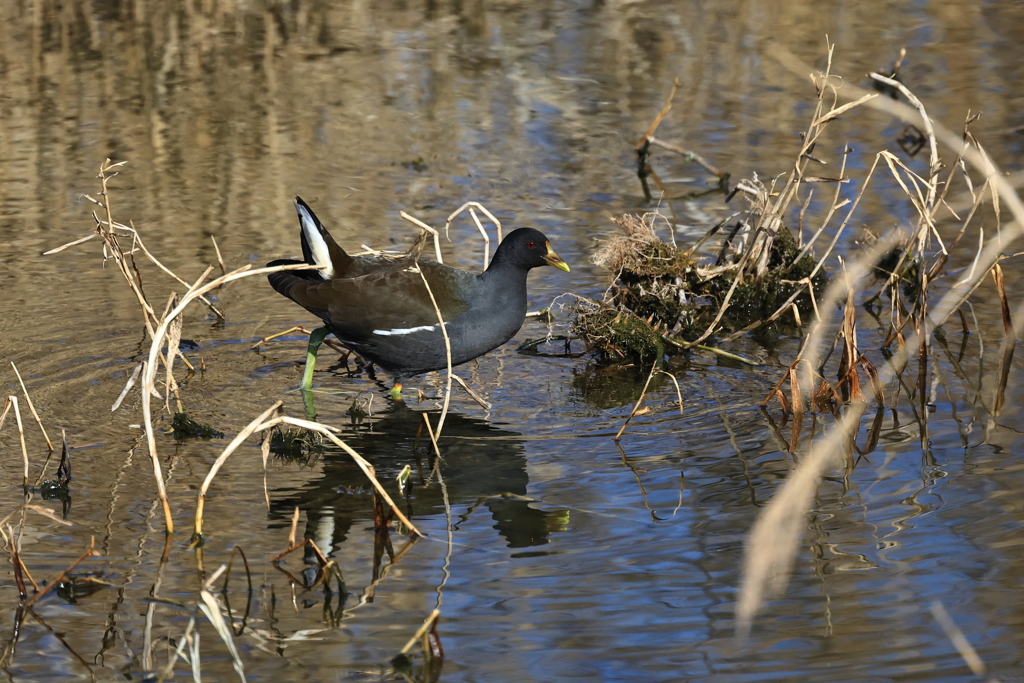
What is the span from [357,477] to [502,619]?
1.48 m

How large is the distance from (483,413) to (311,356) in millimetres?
961

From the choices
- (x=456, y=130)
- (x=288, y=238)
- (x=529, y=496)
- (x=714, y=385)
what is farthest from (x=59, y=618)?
(x=456, y=130)

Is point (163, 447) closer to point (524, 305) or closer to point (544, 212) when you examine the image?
point (524, 305)

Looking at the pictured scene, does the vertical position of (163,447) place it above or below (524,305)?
below

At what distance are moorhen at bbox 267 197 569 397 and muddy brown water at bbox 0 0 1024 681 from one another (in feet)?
1.14

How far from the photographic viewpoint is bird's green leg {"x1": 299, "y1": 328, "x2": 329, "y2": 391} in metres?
6.17

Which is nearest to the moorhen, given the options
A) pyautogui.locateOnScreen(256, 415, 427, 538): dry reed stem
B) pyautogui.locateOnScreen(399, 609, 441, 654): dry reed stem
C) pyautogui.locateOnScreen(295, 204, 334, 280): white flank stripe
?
pyautogui.locateOnScreen(295, 204, 334, 280): white flank stripe

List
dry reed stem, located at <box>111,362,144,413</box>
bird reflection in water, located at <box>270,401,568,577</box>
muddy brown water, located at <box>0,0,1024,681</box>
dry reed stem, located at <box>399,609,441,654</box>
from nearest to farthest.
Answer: dry reed stem, located at <box>399,609,441,654</box> → muddy brown water, located at <box>0,0,1024,681</box> → bird reflection in water, located at <box>270,401,568,577</box> → dry reed stem, located at <box>111,362,144,413</box>

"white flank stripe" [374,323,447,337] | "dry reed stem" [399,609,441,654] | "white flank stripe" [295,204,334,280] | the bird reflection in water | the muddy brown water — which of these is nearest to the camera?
"dry reed stem" [399,609,441,654]

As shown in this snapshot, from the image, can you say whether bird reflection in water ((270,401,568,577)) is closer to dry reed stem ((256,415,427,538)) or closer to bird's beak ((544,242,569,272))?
dry reed stem ((256,415,427,538))

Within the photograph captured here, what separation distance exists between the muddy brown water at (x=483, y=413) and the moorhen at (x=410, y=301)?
35 centimetres

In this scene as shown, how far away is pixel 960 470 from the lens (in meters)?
5.04

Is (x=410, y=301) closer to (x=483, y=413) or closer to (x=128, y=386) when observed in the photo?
(x=483, y=413)

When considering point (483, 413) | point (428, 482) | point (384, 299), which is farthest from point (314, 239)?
point (428, 482)
